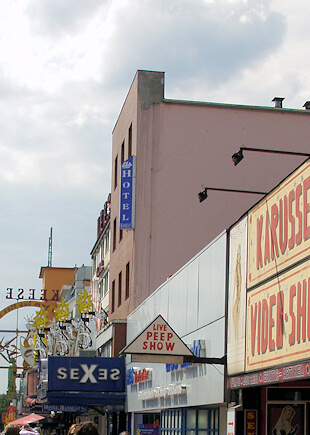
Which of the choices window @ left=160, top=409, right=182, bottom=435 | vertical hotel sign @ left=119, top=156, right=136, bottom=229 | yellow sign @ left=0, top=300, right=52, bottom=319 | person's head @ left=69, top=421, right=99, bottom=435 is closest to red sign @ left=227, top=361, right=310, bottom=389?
person's head @ left=69, top=421, right=99, bottom=435

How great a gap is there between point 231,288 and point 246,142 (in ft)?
53.3

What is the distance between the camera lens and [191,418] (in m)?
19.0

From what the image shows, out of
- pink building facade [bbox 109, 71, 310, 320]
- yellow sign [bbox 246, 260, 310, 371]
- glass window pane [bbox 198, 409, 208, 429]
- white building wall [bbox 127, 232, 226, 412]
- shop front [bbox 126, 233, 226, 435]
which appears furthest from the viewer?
pink building facade [bbox 109, 71, 310, 320]

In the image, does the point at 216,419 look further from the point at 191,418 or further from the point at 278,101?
the point at 278,101

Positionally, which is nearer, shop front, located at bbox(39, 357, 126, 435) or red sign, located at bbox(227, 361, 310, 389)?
red sign, located at bbox(227, 361, 310, 389)

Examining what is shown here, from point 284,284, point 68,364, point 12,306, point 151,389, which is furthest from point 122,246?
point 12,306

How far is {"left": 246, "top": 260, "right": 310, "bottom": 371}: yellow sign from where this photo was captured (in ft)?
35.8

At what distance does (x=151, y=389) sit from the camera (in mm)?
23328

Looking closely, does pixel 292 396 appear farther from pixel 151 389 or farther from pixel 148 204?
pixel 148 204

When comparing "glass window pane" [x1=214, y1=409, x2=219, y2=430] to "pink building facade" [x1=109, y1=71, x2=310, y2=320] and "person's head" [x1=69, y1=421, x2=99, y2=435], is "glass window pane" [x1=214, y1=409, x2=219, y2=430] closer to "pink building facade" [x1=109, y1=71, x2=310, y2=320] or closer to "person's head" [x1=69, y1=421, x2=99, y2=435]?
"person's head" [x1=69, y1=421, x2=99, y2=435]

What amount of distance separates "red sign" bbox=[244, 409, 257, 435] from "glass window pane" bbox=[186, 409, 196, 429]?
14.4ft

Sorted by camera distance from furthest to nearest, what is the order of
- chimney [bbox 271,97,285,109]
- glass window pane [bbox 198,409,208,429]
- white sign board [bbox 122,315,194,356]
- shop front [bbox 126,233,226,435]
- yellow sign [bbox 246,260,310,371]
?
chimney [bbox 271,97,285,109] < glass window pane [bbox 198,409,208,429] < shop front [bbox 126,233,226,435] < white sign board [bbox 122,315,194,356] < yellow sign [bbox 246,260,310,371]

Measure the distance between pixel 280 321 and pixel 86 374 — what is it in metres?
17.5

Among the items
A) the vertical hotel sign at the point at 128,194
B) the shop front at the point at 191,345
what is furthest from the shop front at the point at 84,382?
the vertical hotel sign at the point at 128,194
